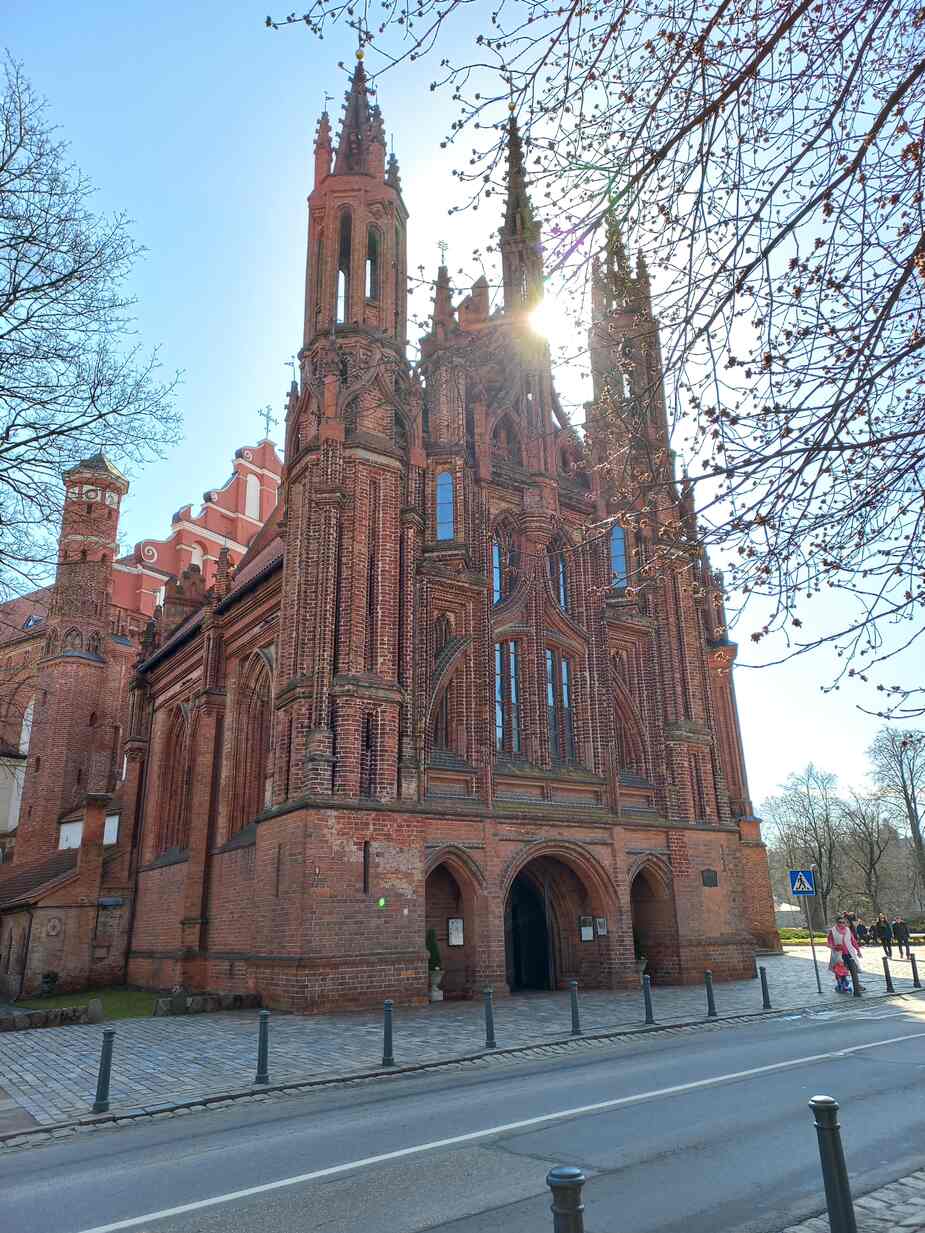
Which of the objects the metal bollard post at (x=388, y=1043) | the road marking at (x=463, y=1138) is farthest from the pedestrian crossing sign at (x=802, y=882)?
the metal bollard post at (x=388, y=1043)

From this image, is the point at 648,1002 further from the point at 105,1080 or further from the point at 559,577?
the point at 559,577

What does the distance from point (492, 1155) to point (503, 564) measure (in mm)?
16534

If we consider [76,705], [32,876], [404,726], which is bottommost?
[32,876]

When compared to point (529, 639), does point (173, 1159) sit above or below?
below

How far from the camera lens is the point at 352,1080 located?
9555mm

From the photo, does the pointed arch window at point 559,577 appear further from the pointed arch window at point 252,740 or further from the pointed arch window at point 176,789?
the pointed arch window at point 176,789

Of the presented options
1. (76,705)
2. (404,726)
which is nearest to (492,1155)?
(404,726)

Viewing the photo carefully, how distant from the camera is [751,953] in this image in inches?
871

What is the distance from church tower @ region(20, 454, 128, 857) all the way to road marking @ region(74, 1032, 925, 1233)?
26507 millimetres

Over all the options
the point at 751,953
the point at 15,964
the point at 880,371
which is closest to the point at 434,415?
the point at 751,953

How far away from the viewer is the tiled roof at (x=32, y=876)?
83.1ft

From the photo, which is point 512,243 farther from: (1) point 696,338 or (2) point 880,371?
(2) point 880,371

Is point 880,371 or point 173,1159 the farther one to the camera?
point 173,1159

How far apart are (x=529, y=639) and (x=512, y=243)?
1408 cm
